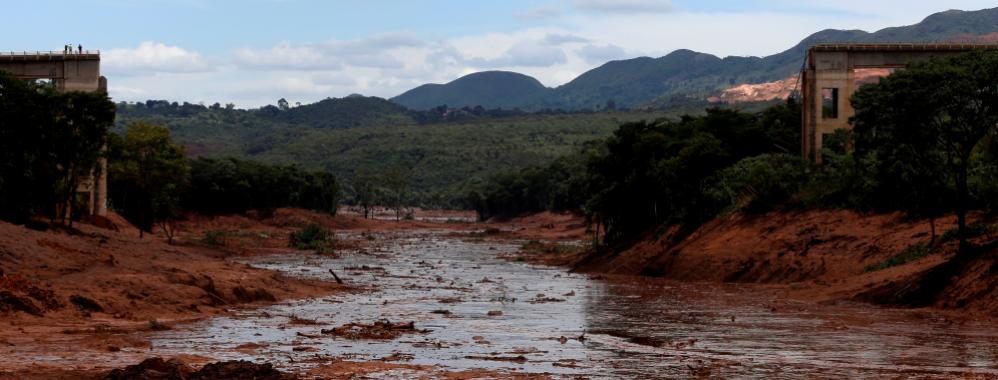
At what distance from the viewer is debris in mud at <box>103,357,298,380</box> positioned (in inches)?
680

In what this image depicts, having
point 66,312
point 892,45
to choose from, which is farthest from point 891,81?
point 892,45

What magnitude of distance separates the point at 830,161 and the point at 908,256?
15.6m

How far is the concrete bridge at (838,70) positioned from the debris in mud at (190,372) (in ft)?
149

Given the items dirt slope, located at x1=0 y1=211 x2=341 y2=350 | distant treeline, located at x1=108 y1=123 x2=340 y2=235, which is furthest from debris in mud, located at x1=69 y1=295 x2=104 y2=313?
distant treeline, located at x1=108 y1=123 x2=340 y2=235

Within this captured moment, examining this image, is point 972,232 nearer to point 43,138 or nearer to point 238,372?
point 238,372

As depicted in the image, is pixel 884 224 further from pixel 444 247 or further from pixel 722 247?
pixel 444 247

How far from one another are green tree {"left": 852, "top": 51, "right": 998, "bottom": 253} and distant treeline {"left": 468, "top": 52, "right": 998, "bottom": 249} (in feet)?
0.11

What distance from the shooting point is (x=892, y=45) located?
59.9 metres

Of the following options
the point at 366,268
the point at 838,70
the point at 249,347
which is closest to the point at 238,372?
the point at 249,347

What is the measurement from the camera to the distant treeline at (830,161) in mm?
32156

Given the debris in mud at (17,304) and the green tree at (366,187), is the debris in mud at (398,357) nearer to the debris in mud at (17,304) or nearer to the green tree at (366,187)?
the debris in mud at (17,304)

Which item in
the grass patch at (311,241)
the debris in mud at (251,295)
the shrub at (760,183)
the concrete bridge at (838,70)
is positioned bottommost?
the grass patch at (311,241)

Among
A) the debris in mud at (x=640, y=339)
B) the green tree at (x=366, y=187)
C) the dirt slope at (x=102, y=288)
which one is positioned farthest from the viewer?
the green tree at (x=366, y=187)

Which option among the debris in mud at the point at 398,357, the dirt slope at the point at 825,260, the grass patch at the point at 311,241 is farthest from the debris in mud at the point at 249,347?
the grass patch at the point at 311,241
